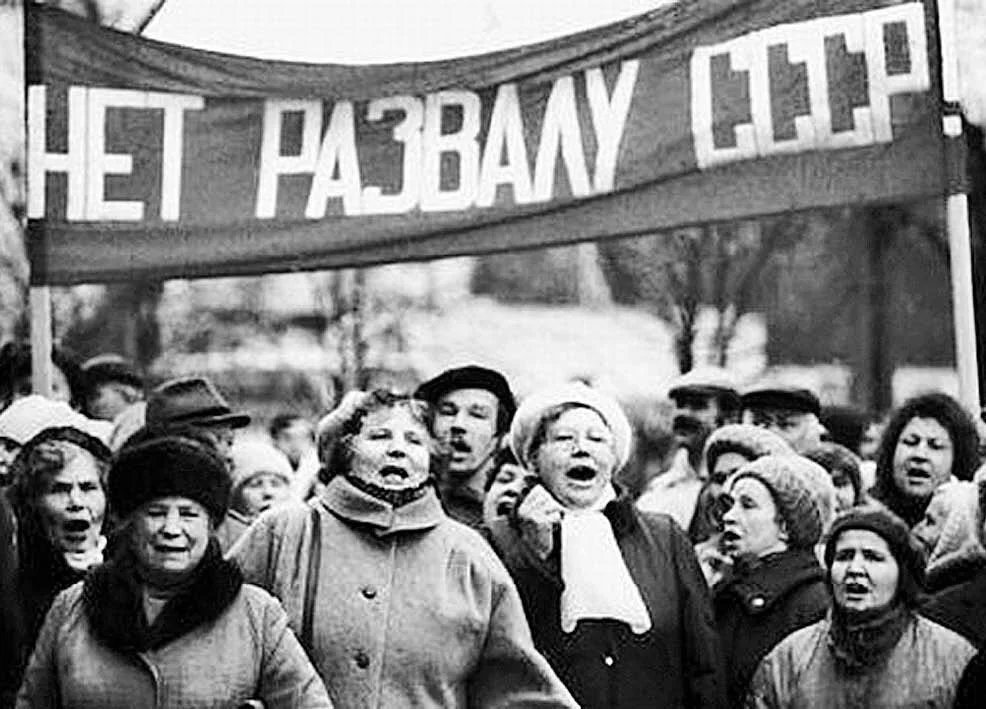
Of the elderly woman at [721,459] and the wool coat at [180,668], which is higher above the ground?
the elderly woman at [721,459]

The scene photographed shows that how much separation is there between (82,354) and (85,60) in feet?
37.9

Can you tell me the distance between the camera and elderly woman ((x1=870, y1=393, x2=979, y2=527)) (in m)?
9.77

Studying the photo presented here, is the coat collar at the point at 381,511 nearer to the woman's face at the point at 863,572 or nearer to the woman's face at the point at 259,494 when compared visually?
the woman's face at the point at 863,572

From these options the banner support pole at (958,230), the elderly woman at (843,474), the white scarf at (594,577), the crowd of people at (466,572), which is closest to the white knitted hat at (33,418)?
the crowd of people at (466,572)

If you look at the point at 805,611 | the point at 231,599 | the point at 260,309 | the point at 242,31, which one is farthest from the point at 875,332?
the point at 231,599

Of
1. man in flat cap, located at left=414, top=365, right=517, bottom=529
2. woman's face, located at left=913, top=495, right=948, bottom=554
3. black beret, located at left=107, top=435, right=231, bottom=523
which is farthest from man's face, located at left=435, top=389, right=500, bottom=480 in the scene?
black beret, located at left=107, top=435, right=231, bottom=523

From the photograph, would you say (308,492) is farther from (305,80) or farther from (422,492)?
(422,492)

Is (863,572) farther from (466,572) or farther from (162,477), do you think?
(162,477)

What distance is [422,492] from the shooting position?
7.92m

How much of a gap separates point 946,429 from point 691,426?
1.42 meters

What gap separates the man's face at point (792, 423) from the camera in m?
10.6

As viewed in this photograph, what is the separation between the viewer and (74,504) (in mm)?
8328

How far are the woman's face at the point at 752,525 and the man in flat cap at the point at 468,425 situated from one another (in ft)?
2.69

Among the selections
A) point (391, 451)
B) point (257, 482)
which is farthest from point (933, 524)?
point (257, 482)
